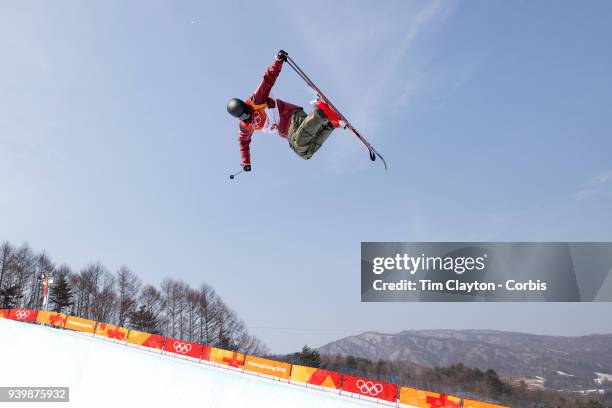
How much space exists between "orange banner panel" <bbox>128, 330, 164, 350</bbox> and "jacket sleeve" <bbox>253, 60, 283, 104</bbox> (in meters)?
23.9

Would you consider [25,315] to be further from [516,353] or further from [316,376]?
[516,353]

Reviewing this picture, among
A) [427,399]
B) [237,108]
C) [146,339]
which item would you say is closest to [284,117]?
[237,108]

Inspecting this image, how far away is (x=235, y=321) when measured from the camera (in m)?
60.8

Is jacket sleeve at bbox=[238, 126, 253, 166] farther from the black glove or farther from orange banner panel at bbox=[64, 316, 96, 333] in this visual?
orange banner panel at bbox=[64, 316, 96, 333]

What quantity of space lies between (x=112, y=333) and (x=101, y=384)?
34.2 feet

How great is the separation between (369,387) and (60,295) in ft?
166

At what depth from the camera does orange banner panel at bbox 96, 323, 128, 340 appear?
93.2ft

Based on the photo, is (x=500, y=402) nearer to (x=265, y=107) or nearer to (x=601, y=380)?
(x=265, y=107)

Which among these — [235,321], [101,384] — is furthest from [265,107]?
[235,321]

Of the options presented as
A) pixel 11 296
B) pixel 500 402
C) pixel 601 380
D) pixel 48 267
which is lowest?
pixel 601 380

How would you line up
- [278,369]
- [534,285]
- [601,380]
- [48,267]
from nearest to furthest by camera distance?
[534,285] → [278,369] → [48,267] → [601,380]

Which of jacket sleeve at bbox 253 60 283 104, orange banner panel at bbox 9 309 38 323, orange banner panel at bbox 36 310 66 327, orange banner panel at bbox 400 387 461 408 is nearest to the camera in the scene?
jacket sleeve at bbox 253 60 283 104

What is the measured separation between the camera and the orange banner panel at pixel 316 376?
63.1ft

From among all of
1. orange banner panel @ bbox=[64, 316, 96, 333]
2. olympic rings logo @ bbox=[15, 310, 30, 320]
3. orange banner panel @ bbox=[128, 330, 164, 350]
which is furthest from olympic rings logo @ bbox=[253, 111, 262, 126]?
olympic rings logo @ bbox=[15, 310, 30, 320]
